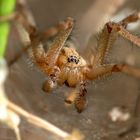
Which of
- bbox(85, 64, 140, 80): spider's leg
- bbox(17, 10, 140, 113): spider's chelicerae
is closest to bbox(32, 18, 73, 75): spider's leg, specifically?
bbox(17, 10, 140, 113): spider's chelicerae

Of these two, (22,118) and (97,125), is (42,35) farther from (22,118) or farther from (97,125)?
(97,125)

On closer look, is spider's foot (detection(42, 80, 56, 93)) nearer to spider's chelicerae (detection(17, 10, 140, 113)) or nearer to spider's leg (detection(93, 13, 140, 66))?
spider's chelicerae (detection(17, 10, 140, 113))

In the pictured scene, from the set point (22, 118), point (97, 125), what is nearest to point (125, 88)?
point (97, 125)

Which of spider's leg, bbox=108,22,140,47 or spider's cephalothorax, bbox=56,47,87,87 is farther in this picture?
spider's cephalothorax, bbox=56,47,87,87

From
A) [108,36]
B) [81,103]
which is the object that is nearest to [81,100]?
[81,103]

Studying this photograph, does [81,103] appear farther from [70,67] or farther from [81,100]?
[70,67]
